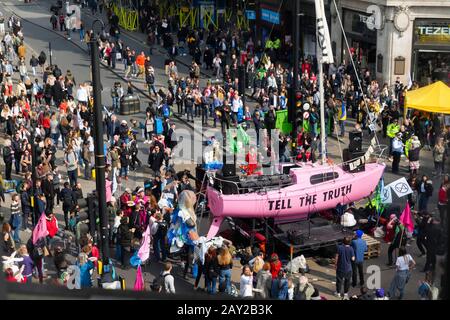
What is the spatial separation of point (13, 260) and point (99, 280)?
1915mm

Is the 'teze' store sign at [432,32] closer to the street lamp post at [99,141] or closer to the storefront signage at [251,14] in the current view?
the storefront signage at [251,14]

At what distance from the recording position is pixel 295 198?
1950cm

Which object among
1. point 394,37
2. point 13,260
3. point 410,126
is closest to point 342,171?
point 410,126

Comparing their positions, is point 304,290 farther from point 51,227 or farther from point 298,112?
point 298,112

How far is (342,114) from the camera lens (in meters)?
29.9

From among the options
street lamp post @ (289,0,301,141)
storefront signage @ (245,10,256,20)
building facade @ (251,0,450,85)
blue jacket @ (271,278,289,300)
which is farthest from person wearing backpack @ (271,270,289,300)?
storefront signage @ (245,10,256,20)

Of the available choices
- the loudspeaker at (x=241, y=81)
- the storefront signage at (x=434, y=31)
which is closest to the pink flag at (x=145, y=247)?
the loudspeaker at (x=241, y=81)

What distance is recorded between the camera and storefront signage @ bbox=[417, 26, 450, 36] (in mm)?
35469

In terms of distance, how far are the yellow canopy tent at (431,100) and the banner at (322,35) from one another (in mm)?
4274

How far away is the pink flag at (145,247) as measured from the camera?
17750mm

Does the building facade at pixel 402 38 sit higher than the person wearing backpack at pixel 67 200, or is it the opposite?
the building facade at pixel 402 38

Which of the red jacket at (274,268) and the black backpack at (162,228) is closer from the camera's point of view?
the red jacket at (274,268)

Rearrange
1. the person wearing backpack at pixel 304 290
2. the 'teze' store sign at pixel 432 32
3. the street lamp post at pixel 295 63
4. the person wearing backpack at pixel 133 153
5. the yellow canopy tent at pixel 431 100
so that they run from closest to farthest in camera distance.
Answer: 1. the person wearing backpack at pixel 304 290
2. the street lamp post at pixel 295 63
3. the yellow canopy tent at pixel 431 100
4. the person wearing backpack at pixel 133 153
5. the 'teze' store sign at pixel 432 32
